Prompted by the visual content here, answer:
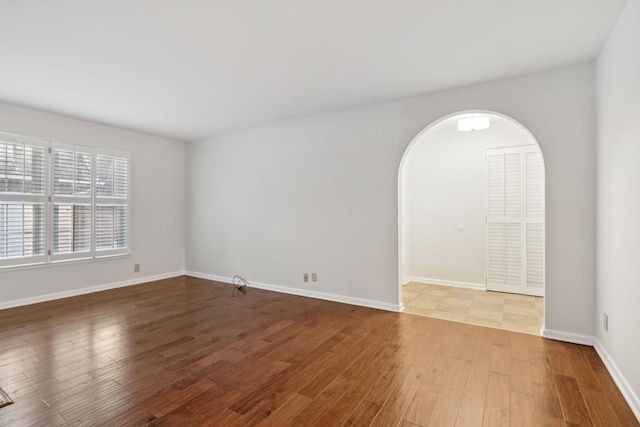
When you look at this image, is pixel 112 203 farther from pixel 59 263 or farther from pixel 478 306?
pixel 478 306

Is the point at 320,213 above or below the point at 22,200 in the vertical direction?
below

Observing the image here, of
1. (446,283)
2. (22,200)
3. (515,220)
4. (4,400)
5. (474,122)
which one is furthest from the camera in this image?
(446,283)

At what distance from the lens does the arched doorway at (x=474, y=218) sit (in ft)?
15.4

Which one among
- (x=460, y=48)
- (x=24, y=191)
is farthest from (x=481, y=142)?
(x=24, y=191)

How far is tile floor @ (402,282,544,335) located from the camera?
3.56 meters

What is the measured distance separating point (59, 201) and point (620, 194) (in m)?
6.41

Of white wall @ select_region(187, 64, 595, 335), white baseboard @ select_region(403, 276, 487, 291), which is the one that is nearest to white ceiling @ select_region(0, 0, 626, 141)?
white wall @ select_region(187, 64, 595, 335)

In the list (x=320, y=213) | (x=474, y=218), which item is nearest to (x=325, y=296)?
(x=320, y=213)

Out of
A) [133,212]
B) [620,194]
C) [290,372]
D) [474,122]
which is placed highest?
[474,122]

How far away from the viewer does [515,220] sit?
4.88 meters

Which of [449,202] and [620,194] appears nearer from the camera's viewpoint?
[620,194]

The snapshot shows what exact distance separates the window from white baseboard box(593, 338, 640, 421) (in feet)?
20.7

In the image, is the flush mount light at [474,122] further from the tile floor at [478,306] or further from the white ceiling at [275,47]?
the tile floor at [478,306]

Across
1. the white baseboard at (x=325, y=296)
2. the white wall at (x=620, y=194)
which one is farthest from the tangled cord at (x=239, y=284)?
the white wall at (x=620, y=194)
